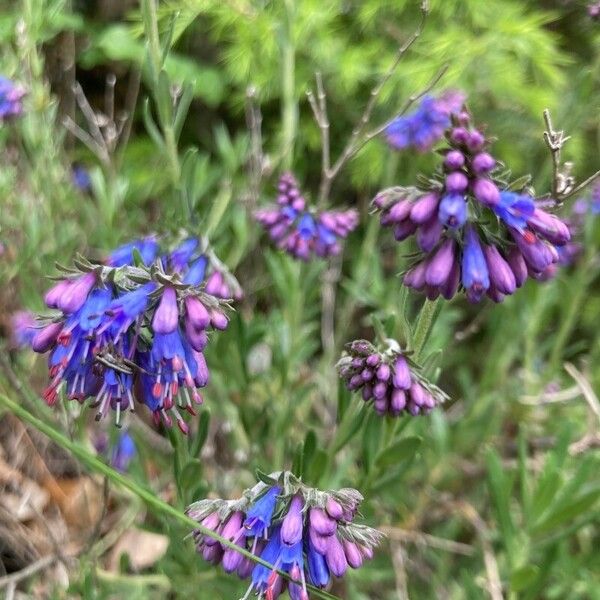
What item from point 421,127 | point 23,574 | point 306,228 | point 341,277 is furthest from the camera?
point 341,277

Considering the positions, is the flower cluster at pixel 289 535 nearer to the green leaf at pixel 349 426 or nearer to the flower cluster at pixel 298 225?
the green leaf at pixel 349 426

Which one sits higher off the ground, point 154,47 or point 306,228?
point 154,47

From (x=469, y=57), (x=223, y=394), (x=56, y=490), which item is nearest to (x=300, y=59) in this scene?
(x=469, y=57)

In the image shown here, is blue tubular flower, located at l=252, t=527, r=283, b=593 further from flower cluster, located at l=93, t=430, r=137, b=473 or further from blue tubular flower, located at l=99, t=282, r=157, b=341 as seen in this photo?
flower cluster, located at l=93, t=430, r=137, b=473

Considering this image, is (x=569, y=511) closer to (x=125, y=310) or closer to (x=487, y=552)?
(x=487, y=552)

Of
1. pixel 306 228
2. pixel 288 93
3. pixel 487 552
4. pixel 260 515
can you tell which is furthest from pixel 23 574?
pixel 288 93

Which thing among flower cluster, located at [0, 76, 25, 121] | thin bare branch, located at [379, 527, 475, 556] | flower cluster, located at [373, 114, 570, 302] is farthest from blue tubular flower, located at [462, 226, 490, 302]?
flower cluster, located at [0, 76, 25, 121]
